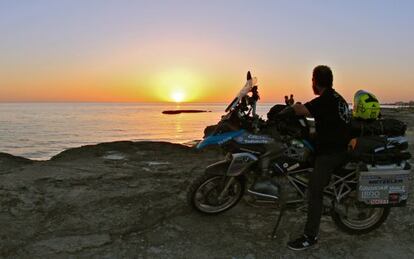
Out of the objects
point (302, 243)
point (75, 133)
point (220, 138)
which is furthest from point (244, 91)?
point (75, 133)

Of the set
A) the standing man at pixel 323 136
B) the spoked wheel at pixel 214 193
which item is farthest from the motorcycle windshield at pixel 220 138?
the standing man at pixel 323 136

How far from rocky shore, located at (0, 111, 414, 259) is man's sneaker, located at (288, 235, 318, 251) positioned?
0.26 ft

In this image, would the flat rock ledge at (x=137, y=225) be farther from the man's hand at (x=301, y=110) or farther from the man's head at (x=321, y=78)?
the man's head at (x=321, y=78)

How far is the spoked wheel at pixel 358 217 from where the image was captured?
207 inches

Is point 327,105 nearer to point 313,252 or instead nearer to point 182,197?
point 313,252

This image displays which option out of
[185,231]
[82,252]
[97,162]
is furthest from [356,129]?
[97,162]

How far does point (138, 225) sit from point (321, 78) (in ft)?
9.58

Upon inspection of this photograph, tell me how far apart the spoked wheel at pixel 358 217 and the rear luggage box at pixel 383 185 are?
18cm

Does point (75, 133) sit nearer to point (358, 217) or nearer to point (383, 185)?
point (358, 217)

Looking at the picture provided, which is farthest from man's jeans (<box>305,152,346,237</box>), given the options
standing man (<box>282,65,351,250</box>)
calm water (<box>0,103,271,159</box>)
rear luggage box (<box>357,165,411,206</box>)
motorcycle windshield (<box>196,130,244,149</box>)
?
calm water (<box>0,103,271,159</box>)

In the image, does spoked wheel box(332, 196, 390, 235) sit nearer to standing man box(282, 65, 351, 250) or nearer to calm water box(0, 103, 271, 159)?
standing man box(282, 65, 351, 250)

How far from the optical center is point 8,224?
5180 mm

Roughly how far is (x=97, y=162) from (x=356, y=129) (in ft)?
18.5

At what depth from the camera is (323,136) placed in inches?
190
